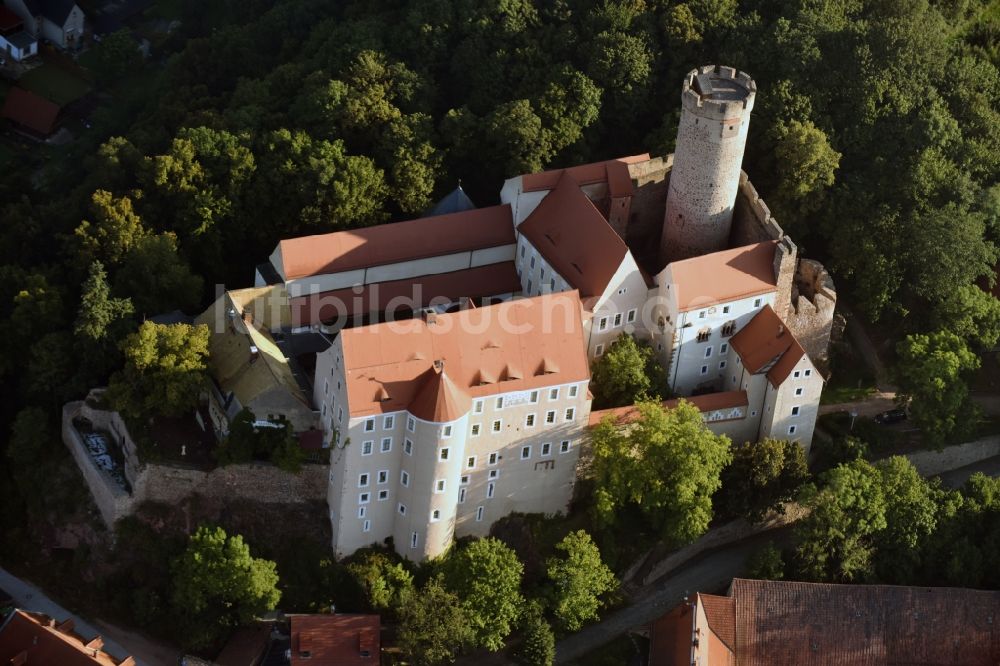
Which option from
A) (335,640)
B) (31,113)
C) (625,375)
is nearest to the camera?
(335,640)

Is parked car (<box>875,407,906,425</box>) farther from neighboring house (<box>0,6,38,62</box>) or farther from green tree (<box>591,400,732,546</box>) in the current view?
neighboring house (<box>0,6,38,62</box>)

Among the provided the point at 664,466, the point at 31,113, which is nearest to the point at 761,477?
the point at 664,466

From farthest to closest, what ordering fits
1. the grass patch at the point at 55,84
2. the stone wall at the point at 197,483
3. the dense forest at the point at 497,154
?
the grass patch at the point at 55,84 → the dense forest at the point at 497,154 → the stone wall at the point at 197,483

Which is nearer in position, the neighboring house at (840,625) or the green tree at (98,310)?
the neighboring house at (840,625)

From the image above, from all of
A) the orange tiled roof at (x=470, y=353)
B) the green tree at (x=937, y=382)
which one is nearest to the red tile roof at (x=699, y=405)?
the orange tiled roof at (x=470, y=353)

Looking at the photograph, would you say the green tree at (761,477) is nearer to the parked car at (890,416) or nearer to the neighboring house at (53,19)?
the parked car at (890,416)

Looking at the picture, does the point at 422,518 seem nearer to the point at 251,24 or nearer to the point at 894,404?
the point at 894,404

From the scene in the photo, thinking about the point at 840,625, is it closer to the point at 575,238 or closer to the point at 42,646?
the point at 575,238
